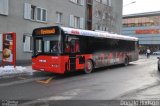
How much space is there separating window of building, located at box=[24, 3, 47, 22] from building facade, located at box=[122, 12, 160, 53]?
56316 mm

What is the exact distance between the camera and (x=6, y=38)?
20.4m

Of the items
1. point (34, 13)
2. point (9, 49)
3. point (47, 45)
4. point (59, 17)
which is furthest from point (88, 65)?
point (59, 17)

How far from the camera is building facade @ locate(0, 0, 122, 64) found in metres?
26.9

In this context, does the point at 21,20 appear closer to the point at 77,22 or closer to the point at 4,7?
the point at 4,7

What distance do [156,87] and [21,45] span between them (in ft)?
57.2

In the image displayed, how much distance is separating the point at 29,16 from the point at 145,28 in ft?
215

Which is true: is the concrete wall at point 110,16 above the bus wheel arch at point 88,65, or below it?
above

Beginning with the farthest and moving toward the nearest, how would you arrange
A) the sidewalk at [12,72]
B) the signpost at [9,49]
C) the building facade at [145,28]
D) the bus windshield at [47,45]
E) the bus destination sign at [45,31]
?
the building facade at [145,28] < the signpost at [9,49] < the sidewalk at [12,72] < the bus destination sign at [45,31] < the bus windshield at [47,45]

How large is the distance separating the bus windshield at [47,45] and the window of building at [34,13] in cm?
1098

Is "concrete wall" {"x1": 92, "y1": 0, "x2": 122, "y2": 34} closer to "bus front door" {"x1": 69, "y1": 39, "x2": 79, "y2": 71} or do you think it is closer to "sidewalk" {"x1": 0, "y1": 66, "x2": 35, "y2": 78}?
"sidewalk" {"x1": 0, "y1": 66, "x2": 35, "y2": 78}

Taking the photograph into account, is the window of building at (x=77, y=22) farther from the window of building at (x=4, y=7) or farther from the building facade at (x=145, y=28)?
the building facade at (x=145, y=28)

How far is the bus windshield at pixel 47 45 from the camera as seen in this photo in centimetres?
1736

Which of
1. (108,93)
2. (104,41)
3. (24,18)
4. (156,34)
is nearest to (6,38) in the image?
(104,41)

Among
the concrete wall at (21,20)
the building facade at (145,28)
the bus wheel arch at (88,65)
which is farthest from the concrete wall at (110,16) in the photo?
the building facade at (145,28)
